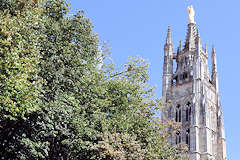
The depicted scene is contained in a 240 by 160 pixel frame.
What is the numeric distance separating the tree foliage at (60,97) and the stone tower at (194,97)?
2968 cm

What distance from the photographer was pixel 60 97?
1417cm

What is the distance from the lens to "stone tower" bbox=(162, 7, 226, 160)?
49.7 m

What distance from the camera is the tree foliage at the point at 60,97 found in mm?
12055

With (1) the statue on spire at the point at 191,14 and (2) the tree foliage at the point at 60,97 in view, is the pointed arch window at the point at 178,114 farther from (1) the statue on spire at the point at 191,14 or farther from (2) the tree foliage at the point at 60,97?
(2) the tree foliage at the point at 60,97

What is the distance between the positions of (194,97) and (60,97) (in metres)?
40.6

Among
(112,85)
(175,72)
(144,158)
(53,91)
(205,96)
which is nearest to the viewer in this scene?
(53,91)

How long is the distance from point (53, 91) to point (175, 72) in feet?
154

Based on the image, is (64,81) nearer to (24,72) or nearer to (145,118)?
(24,72)

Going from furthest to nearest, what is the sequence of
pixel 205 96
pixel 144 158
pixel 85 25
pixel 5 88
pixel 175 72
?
pixel 175 72, pixel 205 96, pixel 85 25, pixel 144 158, pixel 5 88

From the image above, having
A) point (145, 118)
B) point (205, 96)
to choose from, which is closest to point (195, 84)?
point (205, 96)

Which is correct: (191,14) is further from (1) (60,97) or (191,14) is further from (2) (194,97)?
(1) (60,97)

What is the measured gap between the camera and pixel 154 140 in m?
17.6

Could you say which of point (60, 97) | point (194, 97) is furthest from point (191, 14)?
point (60, 97)

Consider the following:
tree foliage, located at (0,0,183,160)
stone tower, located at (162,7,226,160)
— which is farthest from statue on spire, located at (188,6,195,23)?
tree foliage, located at (0,0,183,160)
